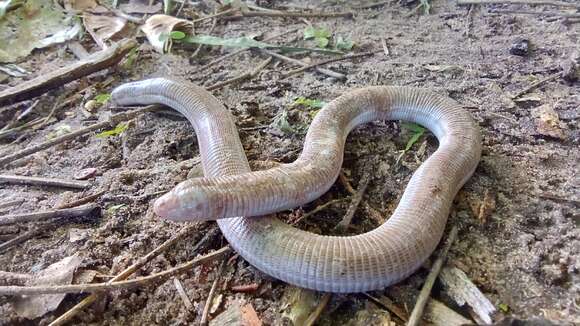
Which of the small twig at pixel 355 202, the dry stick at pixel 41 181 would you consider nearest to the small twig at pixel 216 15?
the dry stick at pixel 41 181

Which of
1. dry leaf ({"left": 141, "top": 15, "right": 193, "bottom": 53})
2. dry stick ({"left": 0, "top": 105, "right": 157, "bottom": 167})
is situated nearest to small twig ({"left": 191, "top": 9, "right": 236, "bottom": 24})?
dry leaf ({"left": 141, "top": 15, "right": 193, "bottom": 53})

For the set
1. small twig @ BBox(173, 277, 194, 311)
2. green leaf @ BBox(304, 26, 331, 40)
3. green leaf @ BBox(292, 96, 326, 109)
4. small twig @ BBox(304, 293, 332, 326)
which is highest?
green leaf @ BBox(304, 26, 331, 40)

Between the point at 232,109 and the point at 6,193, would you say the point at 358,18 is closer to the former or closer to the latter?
the point at 232,109

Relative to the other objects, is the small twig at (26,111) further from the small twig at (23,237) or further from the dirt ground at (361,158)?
the small twig at (23,237)

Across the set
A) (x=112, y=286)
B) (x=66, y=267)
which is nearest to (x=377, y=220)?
(x=112, y=286)

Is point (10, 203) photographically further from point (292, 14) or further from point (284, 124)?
point (292, 14)

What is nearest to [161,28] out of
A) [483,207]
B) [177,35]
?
[177,35]

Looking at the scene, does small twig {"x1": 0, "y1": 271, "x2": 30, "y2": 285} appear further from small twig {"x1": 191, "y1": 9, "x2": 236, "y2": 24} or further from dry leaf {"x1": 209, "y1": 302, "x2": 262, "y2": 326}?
small twig {"x1": 191, "y1": 9, "x2": 236, "y2": 24}

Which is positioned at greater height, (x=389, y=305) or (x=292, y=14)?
(x=292, y=14)
